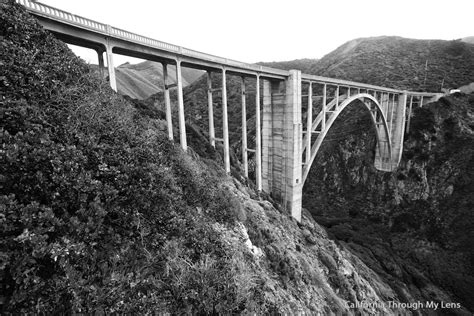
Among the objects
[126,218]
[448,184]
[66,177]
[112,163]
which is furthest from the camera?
[448,184]

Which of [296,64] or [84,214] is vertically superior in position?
[296,64]

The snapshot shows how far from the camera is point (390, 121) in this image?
32031 millimetres

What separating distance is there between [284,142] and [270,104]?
11.8ft

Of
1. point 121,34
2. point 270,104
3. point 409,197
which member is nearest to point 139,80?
point 270,104

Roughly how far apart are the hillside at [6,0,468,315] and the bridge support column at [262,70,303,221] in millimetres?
12748

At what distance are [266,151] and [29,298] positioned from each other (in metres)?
18.8

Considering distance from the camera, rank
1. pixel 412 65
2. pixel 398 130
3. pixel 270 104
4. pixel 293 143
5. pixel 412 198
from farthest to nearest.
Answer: pixel 412 65
pixel 398 130
pixel 412 198
pixel 270 104
pixel 293 143

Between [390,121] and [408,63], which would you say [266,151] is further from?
[408,63]

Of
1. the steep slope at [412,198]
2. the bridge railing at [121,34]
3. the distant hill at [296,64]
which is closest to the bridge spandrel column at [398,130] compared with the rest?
the steep slope at [412,198]

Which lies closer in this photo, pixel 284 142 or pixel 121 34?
pixel 121 34

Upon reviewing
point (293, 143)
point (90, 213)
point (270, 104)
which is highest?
point (270, 104)

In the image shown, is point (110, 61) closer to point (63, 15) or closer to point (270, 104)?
point (63, 15)

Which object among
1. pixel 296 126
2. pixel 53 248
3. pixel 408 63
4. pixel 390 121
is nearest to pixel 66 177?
pixel 53 248

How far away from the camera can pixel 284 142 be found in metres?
18.8
